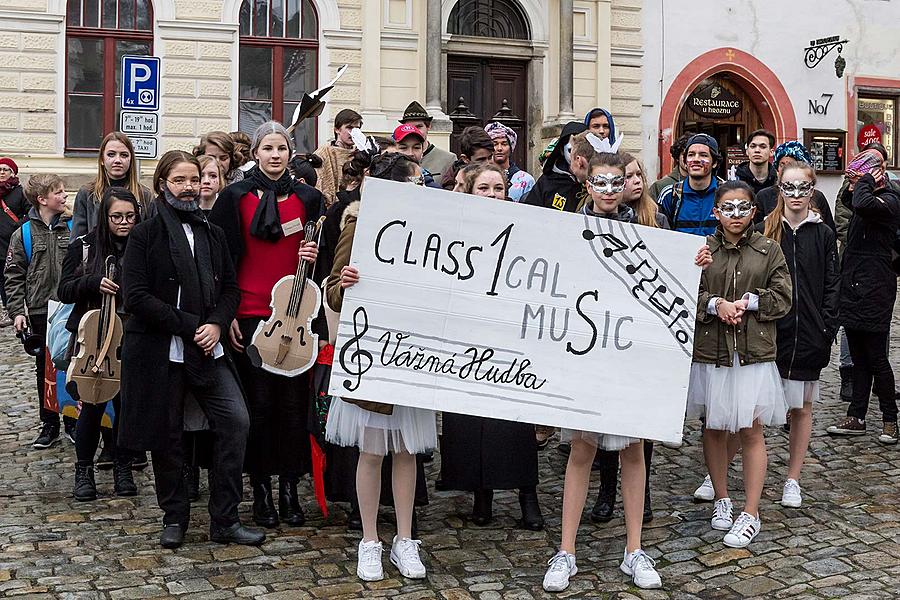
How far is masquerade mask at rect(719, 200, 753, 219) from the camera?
5562 millimetres

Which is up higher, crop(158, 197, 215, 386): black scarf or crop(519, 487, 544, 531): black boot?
crop(158, 197, 215, 386): black scarf

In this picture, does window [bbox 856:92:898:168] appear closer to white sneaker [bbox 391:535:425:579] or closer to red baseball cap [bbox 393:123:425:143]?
red baseball cap [bbox 393:123:425:143]

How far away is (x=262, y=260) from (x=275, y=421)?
2.79 feet

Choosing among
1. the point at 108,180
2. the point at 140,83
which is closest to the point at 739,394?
the point at 108,180

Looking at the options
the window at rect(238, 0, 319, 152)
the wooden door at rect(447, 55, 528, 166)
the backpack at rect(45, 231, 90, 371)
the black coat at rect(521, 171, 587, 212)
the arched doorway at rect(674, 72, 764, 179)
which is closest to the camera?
the backpack at rect(45, 231, 90, 371)

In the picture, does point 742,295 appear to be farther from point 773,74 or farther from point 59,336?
point 773,74

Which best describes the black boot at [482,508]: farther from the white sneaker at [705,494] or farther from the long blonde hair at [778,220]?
the long blonde hair at [778,220]

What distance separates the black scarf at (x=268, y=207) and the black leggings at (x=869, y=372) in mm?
4191

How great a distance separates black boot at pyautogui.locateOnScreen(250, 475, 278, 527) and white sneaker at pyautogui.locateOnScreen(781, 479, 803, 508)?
276 cm

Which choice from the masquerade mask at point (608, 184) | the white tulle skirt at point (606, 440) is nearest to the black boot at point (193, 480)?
the white tulle skirt at point (606, 440)

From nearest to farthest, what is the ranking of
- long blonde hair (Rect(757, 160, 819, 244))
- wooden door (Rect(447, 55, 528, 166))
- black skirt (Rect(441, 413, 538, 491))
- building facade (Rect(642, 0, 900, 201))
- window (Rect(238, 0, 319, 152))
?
1. black skirt (Rect(441, 413, 538, 491))
2. long blonde hair (Rect(757, 160, 819, 244))
3. window (Rect(238, 0, 319, 152))
4. wooden door (Rect(447, 55, 528, 166))
5. building facade (Rect(642, 0, 900, 201))

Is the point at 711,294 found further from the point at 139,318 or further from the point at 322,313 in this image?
Result: the point at 139,318

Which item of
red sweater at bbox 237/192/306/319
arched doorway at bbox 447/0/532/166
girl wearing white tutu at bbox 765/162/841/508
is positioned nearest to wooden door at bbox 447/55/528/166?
arched doorway at bbox 447/0/532/166

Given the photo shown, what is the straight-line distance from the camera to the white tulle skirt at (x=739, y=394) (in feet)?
18.1
